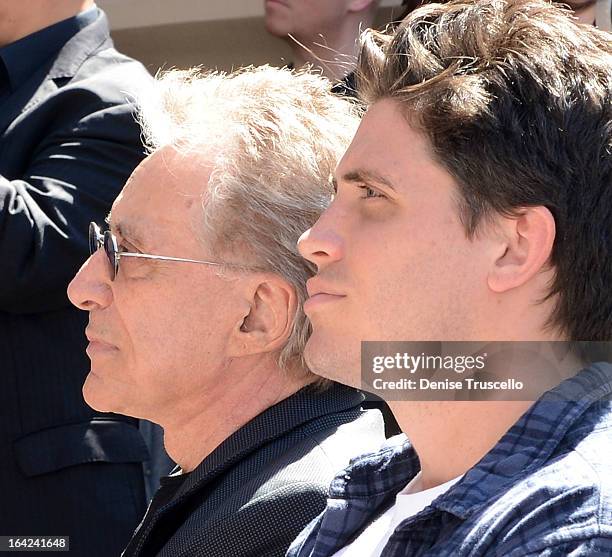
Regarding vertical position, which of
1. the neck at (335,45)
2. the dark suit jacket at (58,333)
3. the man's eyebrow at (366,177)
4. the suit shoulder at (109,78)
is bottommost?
→ the dark suit jacket at (58,333)

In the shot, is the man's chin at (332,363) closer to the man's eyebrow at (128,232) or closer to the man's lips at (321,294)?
the man's lips at (321,294)

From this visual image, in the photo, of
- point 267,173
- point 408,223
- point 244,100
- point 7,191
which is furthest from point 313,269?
point 7,191

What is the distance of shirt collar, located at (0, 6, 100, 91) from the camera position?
325 centimetres

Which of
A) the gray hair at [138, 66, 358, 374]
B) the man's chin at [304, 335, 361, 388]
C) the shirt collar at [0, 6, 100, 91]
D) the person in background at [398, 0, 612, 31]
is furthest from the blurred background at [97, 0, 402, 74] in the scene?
the man's chin at [304, 335, 361, 388]

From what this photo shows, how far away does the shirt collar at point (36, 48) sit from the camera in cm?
325

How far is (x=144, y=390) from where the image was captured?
8.25 ft

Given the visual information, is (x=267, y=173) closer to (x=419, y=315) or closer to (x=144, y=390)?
(x=144, y=390)

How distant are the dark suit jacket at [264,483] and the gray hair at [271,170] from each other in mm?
111

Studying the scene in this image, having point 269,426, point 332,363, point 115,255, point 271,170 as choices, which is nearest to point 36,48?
point 115,255

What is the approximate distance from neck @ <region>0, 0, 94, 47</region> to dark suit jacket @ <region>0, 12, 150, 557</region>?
322mm

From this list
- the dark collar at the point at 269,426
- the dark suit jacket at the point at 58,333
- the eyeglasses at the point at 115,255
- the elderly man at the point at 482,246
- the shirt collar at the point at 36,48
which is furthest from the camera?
the shirt collar at the point at 36,48

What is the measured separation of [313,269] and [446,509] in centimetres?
89

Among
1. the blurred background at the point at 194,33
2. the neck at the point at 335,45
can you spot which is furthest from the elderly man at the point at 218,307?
the blurred background at the point at 194,33

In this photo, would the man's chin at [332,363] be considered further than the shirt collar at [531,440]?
Yes
